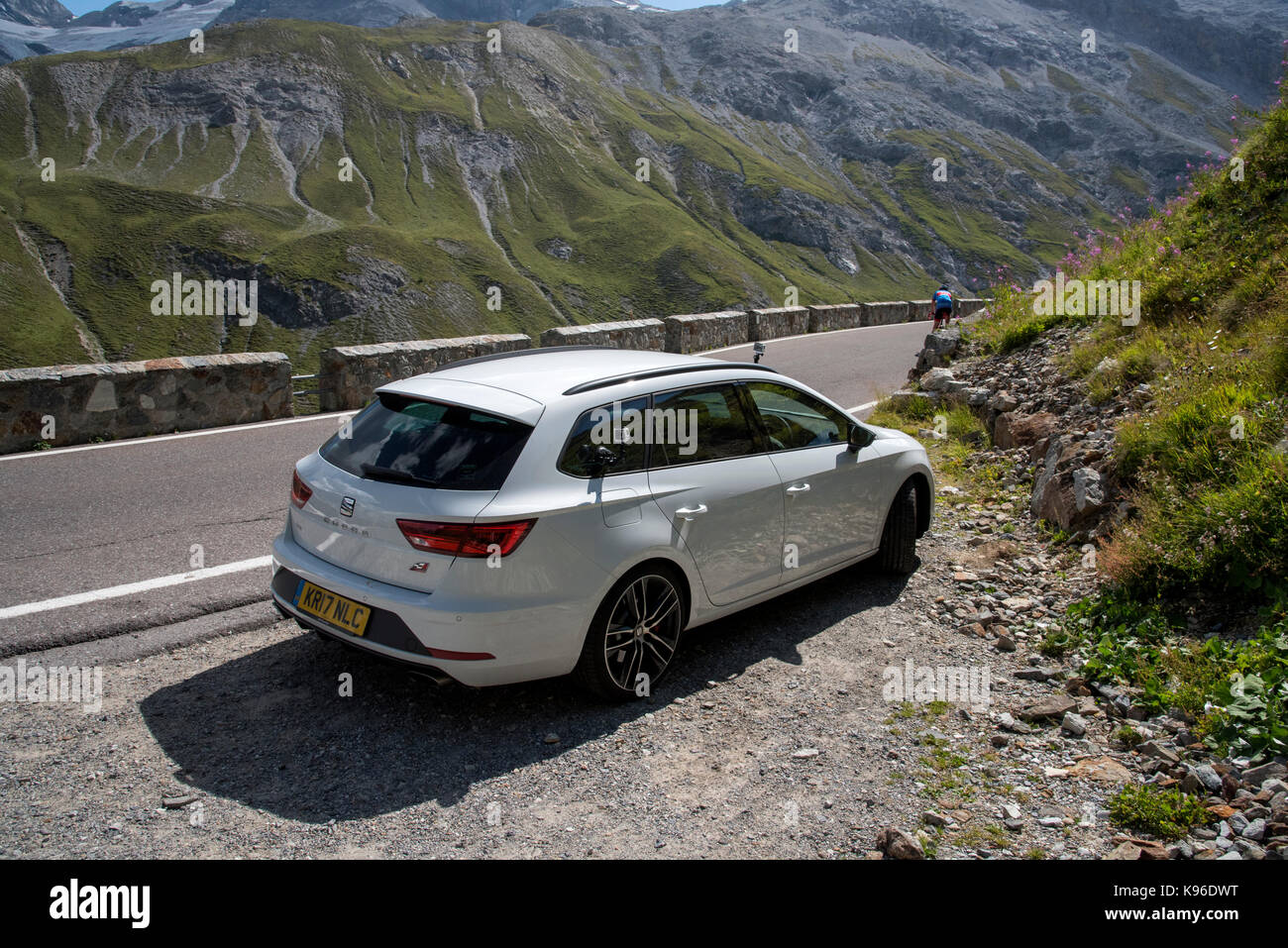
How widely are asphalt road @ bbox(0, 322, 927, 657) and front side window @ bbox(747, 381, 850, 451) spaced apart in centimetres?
327

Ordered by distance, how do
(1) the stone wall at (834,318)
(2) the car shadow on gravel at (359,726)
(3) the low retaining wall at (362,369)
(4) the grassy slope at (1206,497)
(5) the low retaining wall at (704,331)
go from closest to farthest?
(2) the car shadow on gravel at (359,726) < (4) the grassy slope at (1206,497) < (3) the low retaining wall at (362,369) < (5) the low retaining wall at (704,331) < (1) the stone wall at (834,318)

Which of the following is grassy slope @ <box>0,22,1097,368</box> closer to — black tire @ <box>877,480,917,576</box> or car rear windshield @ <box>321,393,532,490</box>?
black tire @ <box>877,480,917,576</box>

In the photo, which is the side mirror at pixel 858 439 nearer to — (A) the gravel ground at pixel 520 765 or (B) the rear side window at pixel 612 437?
(A) the gravel ground at pixel 520 765

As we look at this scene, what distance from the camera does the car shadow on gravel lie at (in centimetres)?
378

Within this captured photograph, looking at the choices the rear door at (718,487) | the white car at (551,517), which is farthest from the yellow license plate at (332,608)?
the rear door at (718,487)

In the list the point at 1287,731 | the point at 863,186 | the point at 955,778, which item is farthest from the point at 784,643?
the point at 863,186

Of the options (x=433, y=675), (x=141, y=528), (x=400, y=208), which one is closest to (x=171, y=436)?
(x=141, y=528)

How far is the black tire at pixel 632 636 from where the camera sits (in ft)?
14.3

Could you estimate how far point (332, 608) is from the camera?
4258 mm

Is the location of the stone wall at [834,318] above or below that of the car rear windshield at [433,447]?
above

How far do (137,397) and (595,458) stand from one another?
793 centimetres

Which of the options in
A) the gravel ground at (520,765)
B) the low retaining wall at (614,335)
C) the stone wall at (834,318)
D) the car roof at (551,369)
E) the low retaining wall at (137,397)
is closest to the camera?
the gravel ground at (520,765)

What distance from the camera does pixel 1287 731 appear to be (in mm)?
3939
